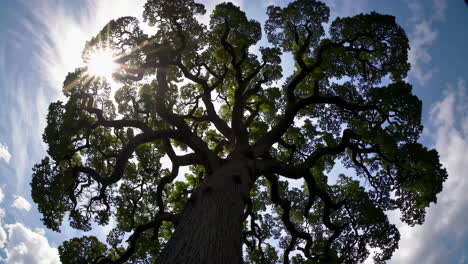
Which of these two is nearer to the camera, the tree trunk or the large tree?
the tree trunk

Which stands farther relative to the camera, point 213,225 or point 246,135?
point 246,135

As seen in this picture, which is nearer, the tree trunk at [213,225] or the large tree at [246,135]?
the tree trunk at [213,225]

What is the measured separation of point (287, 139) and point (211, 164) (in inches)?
208

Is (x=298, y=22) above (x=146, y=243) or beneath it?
above

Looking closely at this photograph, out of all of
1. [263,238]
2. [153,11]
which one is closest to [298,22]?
[153,11]

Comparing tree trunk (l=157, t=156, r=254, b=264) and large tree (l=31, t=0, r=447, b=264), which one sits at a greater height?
large tree (l=31, t=0, r=447, b=264)

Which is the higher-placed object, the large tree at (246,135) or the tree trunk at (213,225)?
the large tree at (246,135)

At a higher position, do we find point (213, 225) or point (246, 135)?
point (246, 135)

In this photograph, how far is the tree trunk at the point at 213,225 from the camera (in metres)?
2.88

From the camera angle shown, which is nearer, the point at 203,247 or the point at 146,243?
the point at 203,247

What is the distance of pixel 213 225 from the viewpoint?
11.5 feet

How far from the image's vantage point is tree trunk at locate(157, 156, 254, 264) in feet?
9.44

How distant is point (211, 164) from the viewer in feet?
20.4

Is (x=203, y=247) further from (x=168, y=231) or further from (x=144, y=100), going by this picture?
(x=168, y=231)
